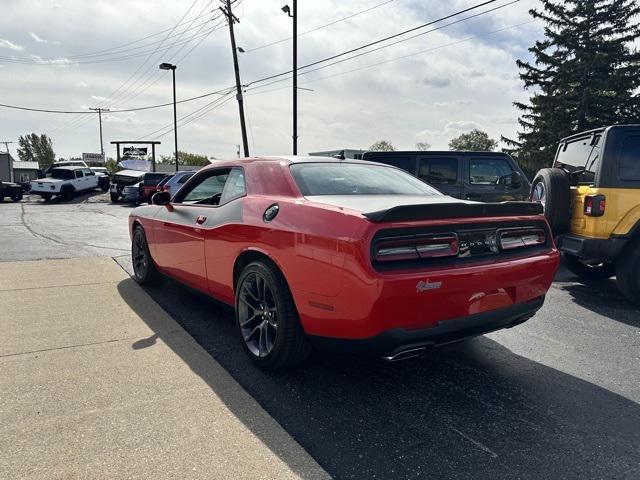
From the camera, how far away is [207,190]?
4.25m

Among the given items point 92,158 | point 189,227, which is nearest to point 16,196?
point 189,227

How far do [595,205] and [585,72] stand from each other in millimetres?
27952

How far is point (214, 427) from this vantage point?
2.41 meters

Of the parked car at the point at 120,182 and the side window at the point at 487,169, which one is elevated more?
the side window at the point at 487,169

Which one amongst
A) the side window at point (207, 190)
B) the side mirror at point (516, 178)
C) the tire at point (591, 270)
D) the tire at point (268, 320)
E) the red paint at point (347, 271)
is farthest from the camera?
the side mirror at point (516, 178)

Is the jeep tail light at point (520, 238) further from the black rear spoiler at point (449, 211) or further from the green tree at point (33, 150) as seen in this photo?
the green tree at point (33, 150)

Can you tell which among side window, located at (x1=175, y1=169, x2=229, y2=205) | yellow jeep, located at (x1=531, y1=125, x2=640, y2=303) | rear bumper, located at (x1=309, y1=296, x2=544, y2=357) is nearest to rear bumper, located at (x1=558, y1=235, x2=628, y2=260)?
yellow jeep, located at (x1=531, y1=125, x2=640, y2=303)

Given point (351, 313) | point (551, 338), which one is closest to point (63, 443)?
point (351, 313)

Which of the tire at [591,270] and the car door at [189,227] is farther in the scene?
the tire at [591,270]

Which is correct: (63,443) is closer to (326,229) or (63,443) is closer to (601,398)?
(326,229)

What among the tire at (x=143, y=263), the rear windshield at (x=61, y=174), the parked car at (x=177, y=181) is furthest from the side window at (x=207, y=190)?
the rear windshield at (x=61, y=174)

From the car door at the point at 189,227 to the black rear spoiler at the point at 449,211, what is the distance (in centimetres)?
179

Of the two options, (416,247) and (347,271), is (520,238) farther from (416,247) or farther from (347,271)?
(347,271)

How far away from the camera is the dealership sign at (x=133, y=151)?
40.5 meters
